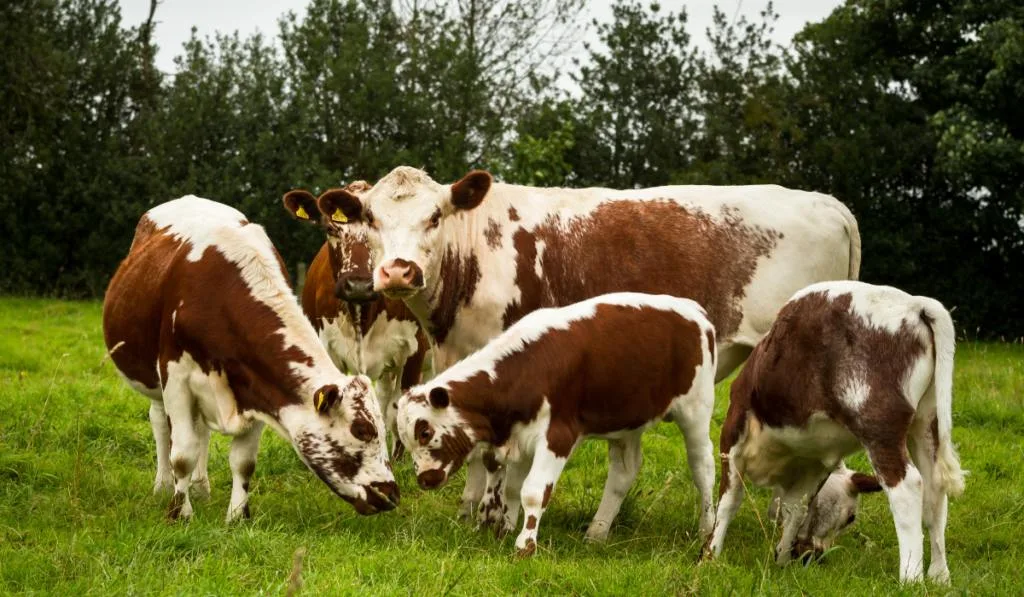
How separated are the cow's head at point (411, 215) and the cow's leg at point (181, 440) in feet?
4.26

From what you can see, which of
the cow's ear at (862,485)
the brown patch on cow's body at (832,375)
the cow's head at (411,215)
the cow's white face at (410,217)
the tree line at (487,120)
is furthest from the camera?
the tree line at (487,120)

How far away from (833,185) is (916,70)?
3032 mm

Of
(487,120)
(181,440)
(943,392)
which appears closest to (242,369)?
(181,440)

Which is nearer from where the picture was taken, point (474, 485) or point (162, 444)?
point (474, 485)

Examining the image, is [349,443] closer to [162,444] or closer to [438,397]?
[438,397]

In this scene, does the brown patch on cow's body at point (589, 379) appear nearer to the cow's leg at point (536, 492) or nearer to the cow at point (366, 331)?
the cow's leg at point (536, 492)

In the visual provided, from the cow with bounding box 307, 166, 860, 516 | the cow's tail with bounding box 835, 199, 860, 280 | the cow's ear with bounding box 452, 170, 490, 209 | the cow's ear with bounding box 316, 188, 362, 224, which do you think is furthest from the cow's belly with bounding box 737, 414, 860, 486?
the cow's ear with bounding box 316, 188, 362, 224

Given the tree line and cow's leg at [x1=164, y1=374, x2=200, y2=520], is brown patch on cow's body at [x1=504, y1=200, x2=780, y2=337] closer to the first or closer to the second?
cow's leg at [x1=164, y1=374, x2=200, y2=520]

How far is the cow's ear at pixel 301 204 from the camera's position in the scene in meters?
8.67

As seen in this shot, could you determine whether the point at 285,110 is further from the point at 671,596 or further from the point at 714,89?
the point at 671,596

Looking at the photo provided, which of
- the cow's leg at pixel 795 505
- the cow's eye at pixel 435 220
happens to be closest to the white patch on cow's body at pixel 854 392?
the cow's leg at pixel 795 505

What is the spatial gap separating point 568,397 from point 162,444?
2.98 m

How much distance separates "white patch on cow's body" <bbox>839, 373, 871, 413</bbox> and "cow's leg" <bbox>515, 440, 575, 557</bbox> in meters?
1.52

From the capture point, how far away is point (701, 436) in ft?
22.7
